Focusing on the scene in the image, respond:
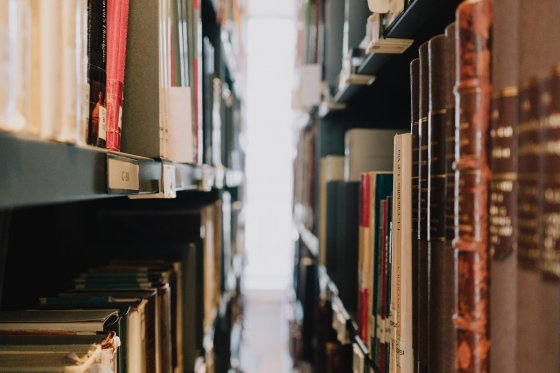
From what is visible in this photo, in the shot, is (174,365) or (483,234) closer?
(483,234)

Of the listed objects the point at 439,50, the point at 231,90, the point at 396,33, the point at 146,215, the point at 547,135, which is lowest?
the point at 146,215

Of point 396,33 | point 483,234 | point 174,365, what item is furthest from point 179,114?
point 174,365

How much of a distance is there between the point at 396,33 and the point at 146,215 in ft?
2.89

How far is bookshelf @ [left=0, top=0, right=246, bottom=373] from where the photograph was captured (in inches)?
16.1

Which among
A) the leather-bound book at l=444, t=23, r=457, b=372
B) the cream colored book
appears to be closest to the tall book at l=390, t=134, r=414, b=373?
the leather-bound book at l=444, t=23, r=457, b=372

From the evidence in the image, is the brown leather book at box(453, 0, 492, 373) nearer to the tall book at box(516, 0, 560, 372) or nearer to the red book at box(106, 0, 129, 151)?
the tall book at box(516, 0, 560, 372)

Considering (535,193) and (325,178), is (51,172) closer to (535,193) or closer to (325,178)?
(535,193)

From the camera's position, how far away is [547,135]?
397 millimetres

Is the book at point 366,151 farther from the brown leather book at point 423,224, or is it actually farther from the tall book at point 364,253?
the brown leather book at point 423,224

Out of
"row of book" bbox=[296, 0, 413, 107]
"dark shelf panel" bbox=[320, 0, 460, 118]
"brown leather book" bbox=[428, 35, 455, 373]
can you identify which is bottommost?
"brown leather book" bbox=[428, 35, 455, 373]

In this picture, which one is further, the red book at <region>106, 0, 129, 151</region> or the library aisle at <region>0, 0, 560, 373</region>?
the red book at <region>106, 0, 129, 151</region>

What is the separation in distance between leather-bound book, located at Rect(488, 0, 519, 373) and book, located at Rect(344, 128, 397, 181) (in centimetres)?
89

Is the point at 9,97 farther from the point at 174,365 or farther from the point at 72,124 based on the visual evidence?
the point at 174,365

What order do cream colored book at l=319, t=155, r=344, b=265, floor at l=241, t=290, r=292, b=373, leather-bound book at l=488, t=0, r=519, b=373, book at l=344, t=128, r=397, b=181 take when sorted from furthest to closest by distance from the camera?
floor at l=241, t=290, r=292, b=373
cream colored book at l=319, t=155, r=344, b=265
book at l=344, t=128, r=397, b=181
leather-bound book at l=488, t=0, r=519, b=373
